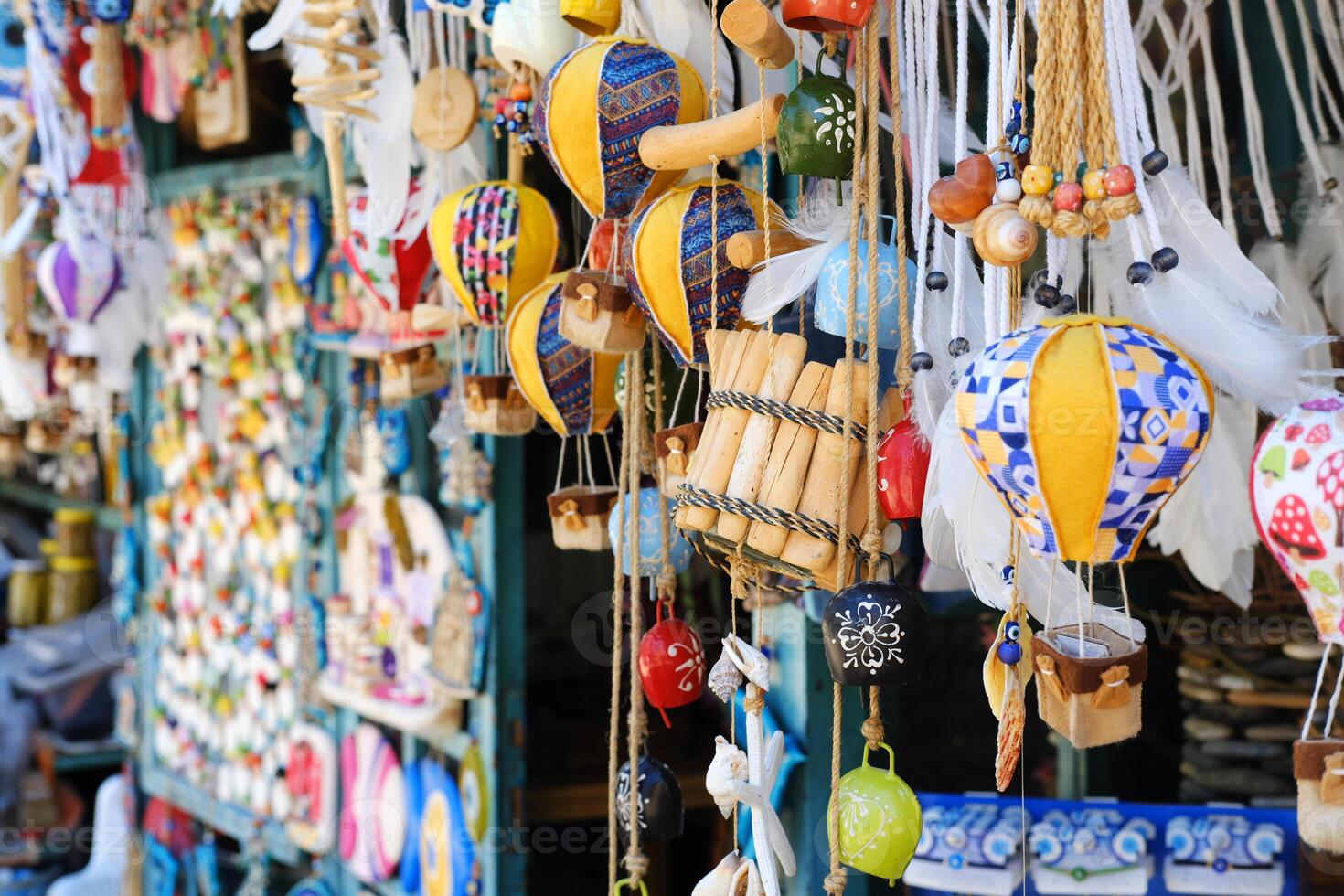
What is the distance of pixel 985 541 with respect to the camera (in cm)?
125

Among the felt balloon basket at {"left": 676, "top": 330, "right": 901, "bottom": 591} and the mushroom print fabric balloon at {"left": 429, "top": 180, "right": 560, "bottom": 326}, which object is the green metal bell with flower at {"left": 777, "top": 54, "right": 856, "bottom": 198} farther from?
the mushroom print fabric balloon at {"left": 429, "top": 180, "right": 560, "bottom": 326}

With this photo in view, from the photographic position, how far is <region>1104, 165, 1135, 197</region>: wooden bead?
1.08 meters

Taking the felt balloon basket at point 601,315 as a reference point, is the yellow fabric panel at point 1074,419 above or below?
below

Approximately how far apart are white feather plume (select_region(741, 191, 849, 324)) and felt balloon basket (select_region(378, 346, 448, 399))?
0.94m

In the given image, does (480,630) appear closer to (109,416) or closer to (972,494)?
(972,494)

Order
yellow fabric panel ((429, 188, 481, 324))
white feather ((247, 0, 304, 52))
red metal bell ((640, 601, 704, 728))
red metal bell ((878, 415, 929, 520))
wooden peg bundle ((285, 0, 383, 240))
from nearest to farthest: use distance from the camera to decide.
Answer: red metal bell ((878, 415, 929, 520)) < red metal bell ((640, 601, 704, 728)) < yellow fabric panel ((429, 188, 481, 324)) < wooden peg bundle ((285, 0, 383, 240)) < white feather ((247, 0, 304, 52))

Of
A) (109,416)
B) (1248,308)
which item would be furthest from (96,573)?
(1248,308)

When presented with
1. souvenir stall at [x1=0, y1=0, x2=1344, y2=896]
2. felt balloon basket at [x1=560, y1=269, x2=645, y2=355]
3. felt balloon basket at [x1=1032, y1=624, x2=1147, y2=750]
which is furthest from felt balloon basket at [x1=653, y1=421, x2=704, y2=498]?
felt balloon basket at [x1=1032, y1=624, x2=1147, y2=750]

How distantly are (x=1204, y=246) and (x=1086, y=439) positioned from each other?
244 mm

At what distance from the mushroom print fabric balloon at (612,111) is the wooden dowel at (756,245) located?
166mm

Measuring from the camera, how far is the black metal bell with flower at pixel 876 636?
3.95 feet

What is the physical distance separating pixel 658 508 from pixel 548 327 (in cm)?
26

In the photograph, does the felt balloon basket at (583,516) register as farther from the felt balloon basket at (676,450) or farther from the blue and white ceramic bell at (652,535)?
the felt balloon basket at (676,450)

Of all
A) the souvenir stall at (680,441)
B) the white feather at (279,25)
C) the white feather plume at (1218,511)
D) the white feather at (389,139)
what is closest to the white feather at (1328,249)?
the souvenir stall at (680,441)
